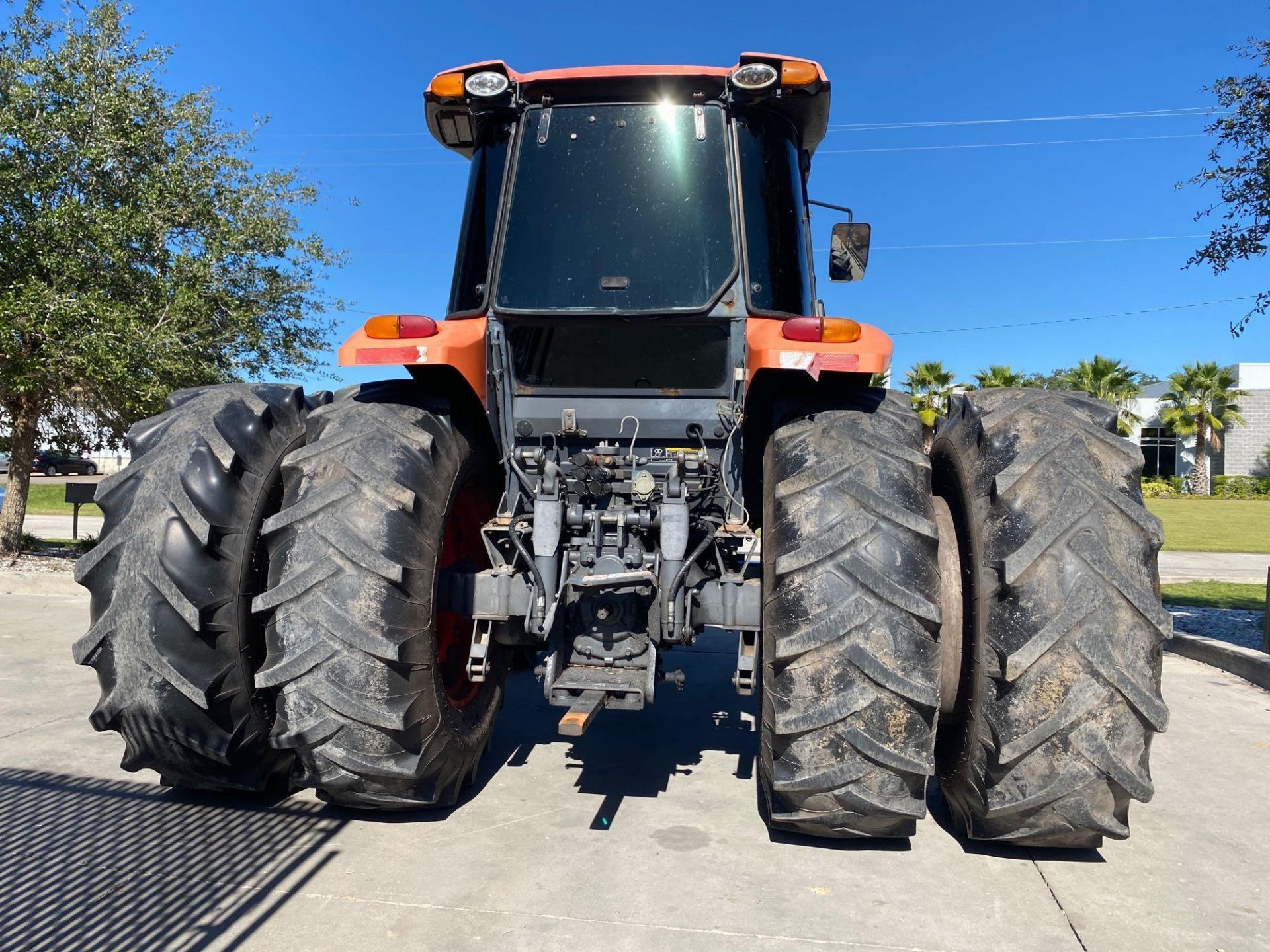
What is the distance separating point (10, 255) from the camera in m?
9.70

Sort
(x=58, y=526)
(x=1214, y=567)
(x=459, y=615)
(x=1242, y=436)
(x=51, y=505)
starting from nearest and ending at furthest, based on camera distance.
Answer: (x=459, y=615)
(x=1214, y=567)
(x=58, y=526)
(x=51, y=505)
(x=1242, y=436)

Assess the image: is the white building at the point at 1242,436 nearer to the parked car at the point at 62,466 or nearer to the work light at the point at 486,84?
the work light at the point at 486,84

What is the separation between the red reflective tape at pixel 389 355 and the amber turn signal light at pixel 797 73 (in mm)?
1935

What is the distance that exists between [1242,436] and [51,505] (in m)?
50.6

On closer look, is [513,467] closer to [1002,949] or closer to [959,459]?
[959,459]

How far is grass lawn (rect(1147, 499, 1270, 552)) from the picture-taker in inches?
735

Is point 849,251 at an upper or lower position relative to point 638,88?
lower

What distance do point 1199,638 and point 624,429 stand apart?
6.26 meters

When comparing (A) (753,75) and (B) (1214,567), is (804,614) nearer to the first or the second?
(A) (753,75)

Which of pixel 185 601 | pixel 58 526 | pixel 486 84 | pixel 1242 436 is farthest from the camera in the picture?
pixel 1242 436

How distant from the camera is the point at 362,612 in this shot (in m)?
3.18

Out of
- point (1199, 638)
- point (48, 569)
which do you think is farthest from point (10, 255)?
point (1199, 638)

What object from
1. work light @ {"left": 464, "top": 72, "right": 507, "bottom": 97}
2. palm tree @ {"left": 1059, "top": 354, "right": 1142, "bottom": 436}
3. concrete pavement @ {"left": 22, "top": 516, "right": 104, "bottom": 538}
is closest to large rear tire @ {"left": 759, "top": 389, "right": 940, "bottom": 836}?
work light @ {"left": 464, "top": 72, "right": 507, "bottom": 97}

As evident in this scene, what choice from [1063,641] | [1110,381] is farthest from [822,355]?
[1110,381]
